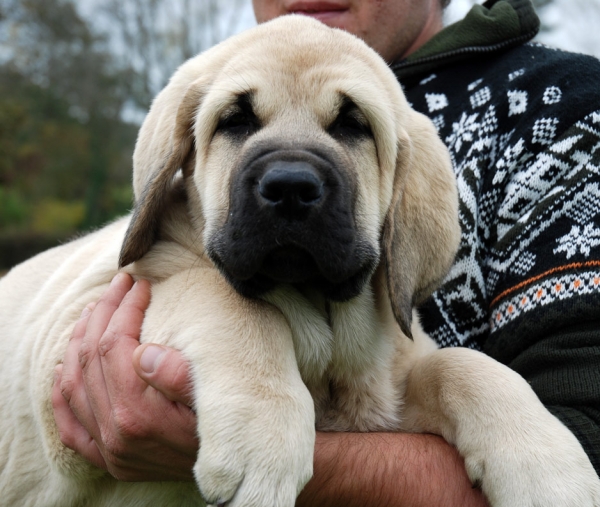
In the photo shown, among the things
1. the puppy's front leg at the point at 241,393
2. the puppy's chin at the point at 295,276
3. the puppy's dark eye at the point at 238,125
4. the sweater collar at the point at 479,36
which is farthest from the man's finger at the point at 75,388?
the sweater collar at the point at 479,36

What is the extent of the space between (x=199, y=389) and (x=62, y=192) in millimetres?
22607

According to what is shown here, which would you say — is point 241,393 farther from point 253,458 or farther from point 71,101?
point 71,101

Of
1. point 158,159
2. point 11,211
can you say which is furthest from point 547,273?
point 11,211

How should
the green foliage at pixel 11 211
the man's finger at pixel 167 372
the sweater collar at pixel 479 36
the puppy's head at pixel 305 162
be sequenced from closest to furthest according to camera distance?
1. the man's finger at pixel 167 372
2. the puppy's head at pixel 305 162
3. the sweater collar at pixel 479 36
4. the green foliage at pixel 11 211

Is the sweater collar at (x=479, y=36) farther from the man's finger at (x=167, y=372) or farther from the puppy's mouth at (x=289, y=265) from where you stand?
the man's finger at (x=167, y=372)

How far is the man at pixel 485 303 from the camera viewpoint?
2131mm

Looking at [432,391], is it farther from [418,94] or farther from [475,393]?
[418,94]

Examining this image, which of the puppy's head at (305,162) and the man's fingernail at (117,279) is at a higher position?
the puppy's head at (305,162)

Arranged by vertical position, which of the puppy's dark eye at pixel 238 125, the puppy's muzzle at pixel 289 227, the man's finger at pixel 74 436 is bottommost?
the man's finger at pixel 74 436

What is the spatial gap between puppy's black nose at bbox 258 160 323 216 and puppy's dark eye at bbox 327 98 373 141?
463 millimetres

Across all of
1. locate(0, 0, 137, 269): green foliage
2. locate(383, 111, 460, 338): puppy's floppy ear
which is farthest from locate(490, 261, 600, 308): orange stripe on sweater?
locate(0, 0, 137, 269): green foliage

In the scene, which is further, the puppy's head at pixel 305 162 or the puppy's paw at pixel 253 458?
the puppy's head at pixel 305 162

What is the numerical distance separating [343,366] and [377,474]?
37 centimetres

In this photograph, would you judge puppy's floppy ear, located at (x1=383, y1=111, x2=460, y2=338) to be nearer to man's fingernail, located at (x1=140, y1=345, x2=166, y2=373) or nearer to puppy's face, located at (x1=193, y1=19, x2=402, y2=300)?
puppy's face, located at (x1=193, y1=19, x2=402, y2=300)
